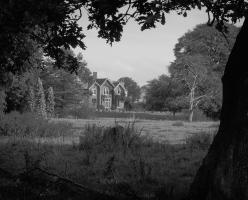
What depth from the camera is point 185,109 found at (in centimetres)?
4741

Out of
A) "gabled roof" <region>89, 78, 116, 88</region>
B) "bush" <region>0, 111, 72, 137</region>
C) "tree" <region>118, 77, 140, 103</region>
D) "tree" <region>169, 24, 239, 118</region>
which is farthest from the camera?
"tree" <region>118, 77, 140, 103</region>

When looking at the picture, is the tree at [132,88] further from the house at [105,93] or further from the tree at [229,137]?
the tree at [229,137]

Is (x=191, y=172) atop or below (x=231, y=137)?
below

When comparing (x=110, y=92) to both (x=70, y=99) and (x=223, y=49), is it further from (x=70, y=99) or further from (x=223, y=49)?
(x=223, y=49)

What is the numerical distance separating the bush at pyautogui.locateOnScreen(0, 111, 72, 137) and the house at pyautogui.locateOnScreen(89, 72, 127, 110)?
67265 millimetres

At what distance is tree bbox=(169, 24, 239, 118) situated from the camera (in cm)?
4175

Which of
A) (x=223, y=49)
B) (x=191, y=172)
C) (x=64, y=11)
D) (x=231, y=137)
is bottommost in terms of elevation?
(x=191, y=172)

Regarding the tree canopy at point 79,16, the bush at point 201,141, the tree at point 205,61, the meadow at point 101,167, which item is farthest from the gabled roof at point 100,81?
the tree canopy at point 79,16

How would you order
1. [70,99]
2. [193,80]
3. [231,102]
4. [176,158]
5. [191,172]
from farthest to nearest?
1. [70,99]
2. [193,80]
3. [176,158]
4. [191,172]
5. [231,102]

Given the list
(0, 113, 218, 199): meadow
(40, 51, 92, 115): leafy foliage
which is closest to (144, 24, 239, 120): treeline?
(40, 51, 92, 115): leafy foliage

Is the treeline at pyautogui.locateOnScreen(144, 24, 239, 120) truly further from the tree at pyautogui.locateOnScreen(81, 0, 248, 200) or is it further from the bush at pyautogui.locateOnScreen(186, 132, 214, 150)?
the tree at pyautogui.locateOnScreen(81, 0, 248, 200)

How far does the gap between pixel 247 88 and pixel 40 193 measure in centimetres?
340

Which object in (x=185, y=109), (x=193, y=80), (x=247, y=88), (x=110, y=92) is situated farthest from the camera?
(x=110, y=92)

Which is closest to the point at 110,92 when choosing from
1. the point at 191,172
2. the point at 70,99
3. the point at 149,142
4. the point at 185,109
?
the point at 70,99
